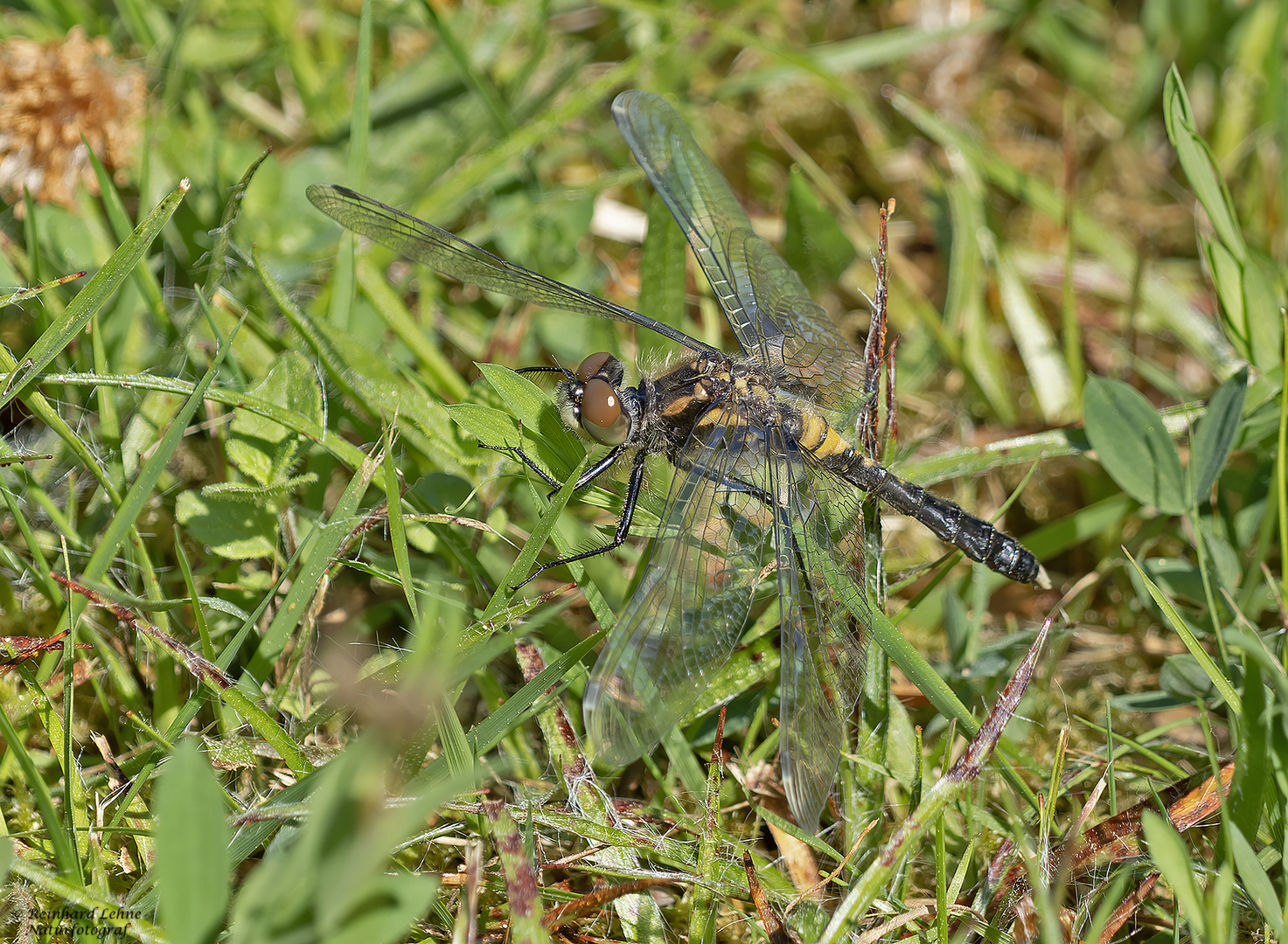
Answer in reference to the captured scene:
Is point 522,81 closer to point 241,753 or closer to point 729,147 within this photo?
point 729,147

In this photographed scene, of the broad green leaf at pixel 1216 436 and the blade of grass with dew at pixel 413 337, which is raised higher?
the blade of grass with dew at pixel 413 337

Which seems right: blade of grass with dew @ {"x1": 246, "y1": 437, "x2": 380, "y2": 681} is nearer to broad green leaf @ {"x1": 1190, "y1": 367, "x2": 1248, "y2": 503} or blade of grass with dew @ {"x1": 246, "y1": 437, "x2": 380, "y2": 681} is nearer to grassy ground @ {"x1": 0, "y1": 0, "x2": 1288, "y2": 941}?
grassy ground @ {"x1": 0, "y1": 0, "x2": 1288, "y2": 941}

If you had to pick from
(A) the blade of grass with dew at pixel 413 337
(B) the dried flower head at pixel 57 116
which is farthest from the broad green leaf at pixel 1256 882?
(B) the dried flower head at pixel 57 116

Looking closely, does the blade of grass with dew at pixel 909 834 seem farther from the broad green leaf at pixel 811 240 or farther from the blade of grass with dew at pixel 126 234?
the blade of grass with dew at pixel 126 234

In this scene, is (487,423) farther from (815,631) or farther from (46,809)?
(46,809)

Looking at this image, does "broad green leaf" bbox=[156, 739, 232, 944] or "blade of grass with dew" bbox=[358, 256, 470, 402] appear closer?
"broad green leaf" bbox=[156, 739, 232, 944]

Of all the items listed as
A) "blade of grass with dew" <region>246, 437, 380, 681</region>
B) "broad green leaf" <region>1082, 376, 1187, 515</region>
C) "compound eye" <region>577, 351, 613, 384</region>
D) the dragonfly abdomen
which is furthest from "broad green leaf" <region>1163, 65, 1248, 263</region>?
"blade of grass with dew" <region>246, 437, 380, 681</region>
